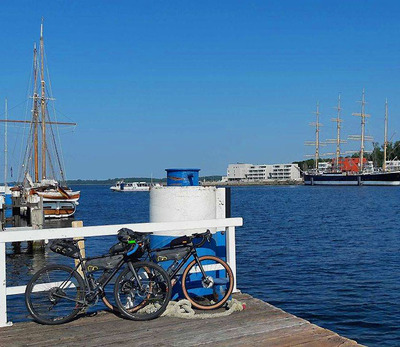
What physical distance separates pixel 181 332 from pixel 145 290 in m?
0.99

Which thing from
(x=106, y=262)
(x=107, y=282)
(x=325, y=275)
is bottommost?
(x=325, y=275)

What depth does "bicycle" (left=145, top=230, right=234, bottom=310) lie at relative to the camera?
7488mm

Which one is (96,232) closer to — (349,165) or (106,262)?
(106,262)

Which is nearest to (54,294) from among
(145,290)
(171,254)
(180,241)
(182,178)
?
(145,290)

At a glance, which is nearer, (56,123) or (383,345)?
(383,345)

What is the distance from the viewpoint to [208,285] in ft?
25.0

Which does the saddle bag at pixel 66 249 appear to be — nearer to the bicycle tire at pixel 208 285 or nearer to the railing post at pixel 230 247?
the bicycle tire at pixel 208 285

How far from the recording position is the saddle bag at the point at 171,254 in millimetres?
7477

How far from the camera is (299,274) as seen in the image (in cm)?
2167

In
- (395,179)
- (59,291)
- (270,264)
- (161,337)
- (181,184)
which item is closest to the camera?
(161,337)

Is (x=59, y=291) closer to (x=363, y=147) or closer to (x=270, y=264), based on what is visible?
(x=270, y=264)

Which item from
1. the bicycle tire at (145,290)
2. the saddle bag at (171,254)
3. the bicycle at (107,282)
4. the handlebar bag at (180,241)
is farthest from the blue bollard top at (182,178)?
the bicycle tire at (145,290)

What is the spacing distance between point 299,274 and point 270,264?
294 cm

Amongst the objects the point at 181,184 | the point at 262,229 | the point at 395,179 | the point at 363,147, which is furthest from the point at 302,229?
the point at 363,147
